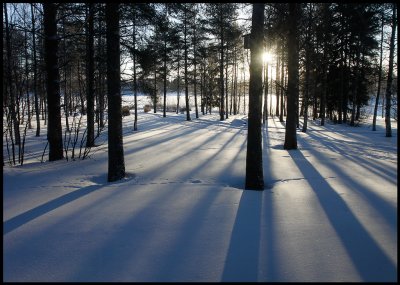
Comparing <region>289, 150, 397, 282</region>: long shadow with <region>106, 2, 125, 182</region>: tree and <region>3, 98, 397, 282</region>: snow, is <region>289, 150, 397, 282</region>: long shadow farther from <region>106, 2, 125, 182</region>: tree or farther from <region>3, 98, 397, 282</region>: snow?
<region>106, 2, 125, 182</region>: tree

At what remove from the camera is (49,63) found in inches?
395

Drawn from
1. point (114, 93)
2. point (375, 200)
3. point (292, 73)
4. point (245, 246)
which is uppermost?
point (292, 73)

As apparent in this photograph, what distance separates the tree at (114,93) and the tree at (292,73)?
22.9 feet

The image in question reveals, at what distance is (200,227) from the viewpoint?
4465 millimetres

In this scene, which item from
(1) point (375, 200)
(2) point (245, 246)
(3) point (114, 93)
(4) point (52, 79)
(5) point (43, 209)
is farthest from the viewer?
(4) point (52, 79)

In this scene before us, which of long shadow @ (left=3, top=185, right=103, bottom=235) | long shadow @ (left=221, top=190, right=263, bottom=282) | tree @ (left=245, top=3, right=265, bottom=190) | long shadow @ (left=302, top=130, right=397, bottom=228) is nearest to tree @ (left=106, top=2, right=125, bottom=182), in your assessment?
long shadow @ (left=3, top=185, right=103, bottom=235)

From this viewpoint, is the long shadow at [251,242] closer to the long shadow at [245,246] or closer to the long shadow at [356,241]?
the long shadow at [245,246]

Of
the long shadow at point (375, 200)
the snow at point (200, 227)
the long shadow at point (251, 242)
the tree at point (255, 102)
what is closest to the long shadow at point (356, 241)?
the snow at point (200, 227)

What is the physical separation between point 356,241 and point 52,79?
9.52 metres

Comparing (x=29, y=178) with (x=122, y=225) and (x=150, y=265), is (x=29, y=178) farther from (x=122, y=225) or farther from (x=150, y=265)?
(x=150, y=265)

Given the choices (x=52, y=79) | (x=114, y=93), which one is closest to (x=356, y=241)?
(x=114, y=93)

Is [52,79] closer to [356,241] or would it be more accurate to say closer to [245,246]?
[245,246]

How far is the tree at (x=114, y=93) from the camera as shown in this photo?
7.16 m

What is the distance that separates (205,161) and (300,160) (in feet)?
9.64
